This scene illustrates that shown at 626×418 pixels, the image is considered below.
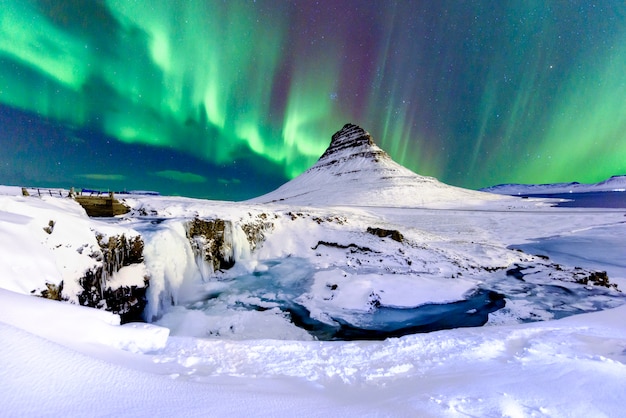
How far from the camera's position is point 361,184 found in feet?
351

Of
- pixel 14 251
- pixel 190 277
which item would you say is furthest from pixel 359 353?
pixel 190 277

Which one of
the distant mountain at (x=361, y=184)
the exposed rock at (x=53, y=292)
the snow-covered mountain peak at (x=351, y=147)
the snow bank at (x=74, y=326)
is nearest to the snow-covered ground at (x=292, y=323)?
the snow bank at (x=74, y=326)

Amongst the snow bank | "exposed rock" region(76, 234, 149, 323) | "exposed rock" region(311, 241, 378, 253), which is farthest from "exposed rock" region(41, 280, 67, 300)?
"exposed rock" region(311, 241, 378, 253)

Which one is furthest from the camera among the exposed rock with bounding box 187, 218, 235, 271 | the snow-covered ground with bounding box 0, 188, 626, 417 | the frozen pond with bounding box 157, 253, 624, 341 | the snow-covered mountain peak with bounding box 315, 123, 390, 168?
the snow-covered mountain peak with bounding box 315, 123, 390, 168

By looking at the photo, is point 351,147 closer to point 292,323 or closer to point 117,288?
point 292,323

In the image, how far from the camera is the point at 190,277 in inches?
466

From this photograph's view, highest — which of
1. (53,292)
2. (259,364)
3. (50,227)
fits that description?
(50,227)

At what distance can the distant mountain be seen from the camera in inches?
3287

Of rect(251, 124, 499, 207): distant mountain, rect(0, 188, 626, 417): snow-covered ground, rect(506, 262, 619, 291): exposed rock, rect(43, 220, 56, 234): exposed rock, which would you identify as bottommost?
rect(506, 262, 619, 291): exposed rock

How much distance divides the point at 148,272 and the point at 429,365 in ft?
30.9

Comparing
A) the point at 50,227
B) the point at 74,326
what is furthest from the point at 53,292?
the point at 74,326

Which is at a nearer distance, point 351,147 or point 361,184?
point 361,184

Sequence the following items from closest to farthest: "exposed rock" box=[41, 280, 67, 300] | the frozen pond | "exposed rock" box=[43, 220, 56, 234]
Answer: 1. "exposed rock" box=[41, 280, 67, 300]
2. "exposed rock" box=[43, 220, 56, 234]
3. the frozen pond

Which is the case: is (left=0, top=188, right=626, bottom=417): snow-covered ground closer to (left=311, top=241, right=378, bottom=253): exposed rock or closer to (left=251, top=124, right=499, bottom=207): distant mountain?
(left=311, top=241, right=378, bottom=253): exposed rock
